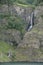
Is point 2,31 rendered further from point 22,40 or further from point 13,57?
point 13,57

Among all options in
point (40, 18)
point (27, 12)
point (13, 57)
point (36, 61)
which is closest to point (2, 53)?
point (13, 57)

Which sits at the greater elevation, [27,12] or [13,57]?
[27,12]

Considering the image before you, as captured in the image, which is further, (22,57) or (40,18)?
(40,18)

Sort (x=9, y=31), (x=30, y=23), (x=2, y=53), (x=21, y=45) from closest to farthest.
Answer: (x=2, y=53)
(x=21, y=45)
(x=9, y=31)
(x=30, y=23)

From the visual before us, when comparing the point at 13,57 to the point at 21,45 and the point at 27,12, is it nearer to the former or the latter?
the point at 21,45

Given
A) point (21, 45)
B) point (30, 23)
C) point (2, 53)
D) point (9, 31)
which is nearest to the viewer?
point (2, 53)

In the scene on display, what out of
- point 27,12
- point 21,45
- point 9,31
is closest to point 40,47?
point 21,45
